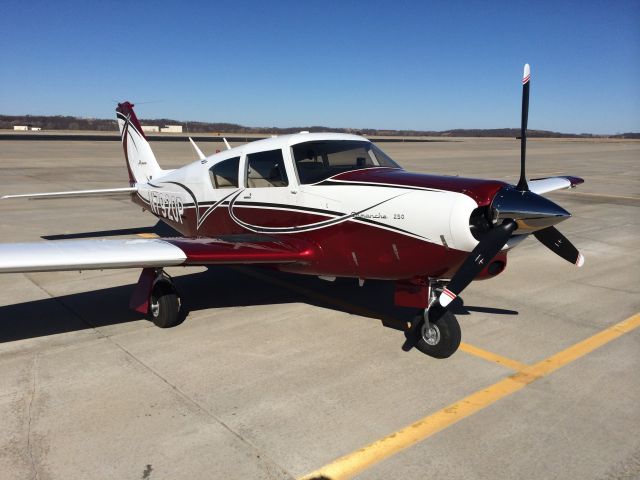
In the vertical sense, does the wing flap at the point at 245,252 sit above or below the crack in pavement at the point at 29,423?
above

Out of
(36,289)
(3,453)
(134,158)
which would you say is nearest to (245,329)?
(3,453)

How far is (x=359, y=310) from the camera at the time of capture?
23.1 ft

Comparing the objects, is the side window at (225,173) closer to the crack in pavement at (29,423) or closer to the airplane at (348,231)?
the airplane at (348,231)

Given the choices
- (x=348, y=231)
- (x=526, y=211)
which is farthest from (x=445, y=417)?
(x=348, y=231)

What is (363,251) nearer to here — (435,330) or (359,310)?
(435,330)

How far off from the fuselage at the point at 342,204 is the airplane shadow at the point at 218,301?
3.18 ft

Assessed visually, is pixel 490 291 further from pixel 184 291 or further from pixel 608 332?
pixel 184 291

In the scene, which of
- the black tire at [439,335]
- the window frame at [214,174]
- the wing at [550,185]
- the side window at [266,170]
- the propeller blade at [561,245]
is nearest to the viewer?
the black tire at [439,335]

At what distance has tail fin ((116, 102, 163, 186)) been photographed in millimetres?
11656

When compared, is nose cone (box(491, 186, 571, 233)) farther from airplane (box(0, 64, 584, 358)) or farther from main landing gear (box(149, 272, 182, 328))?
main landing gear (box(149, 272, 182, 328))

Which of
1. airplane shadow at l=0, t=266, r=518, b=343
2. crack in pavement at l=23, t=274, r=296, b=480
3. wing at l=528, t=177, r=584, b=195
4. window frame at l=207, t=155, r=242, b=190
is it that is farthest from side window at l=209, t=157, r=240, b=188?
wing at l=528, t=177, r=584, b=195

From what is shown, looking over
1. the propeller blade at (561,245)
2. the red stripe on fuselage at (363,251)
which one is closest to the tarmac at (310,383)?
the red stripe on fuselage at (363,251)

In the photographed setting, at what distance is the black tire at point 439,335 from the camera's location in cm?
546

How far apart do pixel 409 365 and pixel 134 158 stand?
9119mm
